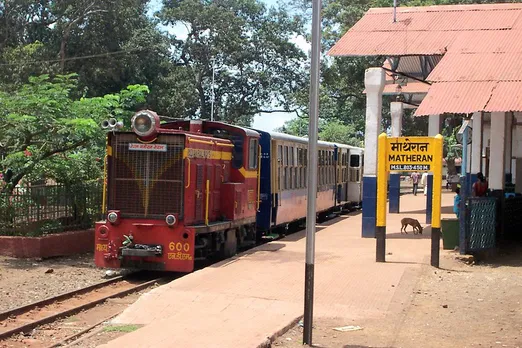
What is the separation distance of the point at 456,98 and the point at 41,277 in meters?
8.90

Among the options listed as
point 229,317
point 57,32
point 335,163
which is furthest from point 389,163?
point 57,32

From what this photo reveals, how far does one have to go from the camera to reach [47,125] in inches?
600

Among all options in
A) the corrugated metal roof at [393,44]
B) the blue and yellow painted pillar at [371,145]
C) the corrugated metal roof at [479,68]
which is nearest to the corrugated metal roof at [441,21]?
the corrugated metal roof at [393,44]

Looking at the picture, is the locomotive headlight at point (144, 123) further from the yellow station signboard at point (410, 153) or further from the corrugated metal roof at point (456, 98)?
the corrugated metal roof at point (456, 98)

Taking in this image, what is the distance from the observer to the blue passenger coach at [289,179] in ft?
57.0

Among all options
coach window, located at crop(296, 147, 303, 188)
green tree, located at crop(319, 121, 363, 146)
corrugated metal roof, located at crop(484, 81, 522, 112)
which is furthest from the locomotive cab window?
green tree, located at crop(319, 121, 363, 146)

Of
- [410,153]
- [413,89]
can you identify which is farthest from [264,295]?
[413,89]

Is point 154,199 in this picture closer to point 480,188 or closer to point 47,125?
point 47,125

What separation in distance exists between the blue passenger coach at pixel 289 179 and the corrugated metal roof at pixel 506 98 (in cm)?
517

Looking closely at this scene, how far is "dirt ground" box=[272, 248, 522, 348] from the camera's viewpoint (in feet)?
27.6

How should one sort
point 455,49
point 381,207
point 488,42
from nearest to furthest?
point 381,207
point 455,49
point 488,42

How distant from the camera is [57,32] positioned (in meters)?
40.2

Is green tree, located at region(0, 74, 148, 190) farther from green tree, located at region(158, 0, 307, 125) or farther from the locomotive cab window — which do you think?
green tree, located at region(158, 0, 307, 125)

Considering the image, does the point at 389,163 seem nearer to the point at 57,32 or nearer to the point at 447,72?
the point at 447,72
